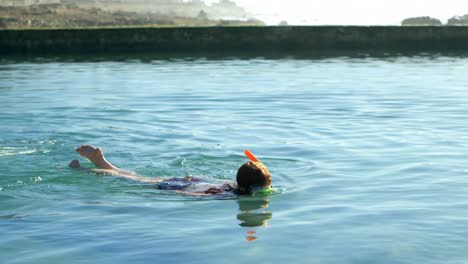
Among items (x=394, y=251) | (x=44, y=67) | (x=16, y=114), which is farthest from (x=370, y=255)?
(x=44, y=67)

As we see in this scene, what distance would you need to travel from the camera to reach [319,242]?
6.39 m

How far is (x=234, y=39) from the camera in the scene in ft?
90.3

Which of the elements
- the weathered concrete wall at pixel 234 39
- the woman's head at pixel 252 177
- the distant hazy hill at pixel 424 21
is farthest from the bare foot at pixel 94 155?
the distant hazy hill at pixel 424 21

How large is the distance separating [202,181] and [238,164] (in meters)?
1.59

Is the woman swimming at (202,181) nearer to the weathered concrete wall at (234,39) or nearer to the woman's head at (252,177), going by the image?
the woman's head at (252,177)

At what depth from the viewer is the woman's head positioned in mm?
7672

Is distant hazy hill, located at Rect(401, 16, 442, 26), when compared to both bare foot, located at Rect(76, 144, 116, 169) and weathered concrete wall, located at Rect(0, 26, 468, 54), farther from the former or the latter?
bare foot, located at Rect(76, 144, 116, 169)

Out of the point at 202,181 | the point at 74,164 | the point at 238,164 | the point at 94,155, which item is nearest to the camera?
the point at 202,181

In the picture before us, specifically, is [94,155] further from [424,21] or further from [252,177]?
[424,21]

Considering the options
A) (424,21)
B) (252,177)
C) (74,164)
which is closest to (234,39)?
(424,21)

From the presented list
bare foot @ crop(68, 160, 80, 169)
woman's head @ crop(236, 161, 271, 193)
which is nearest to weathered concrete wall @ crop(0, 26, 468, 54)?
bare foot @ crop(68, 160, 80, 169)

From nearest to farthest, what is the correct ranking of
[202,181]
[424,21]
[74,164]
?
[202,181]
[74,164]
[424,21]

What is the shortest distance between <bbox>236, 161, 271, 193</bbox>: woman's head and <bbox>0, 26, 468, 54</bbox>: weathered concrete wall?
65.2 feet

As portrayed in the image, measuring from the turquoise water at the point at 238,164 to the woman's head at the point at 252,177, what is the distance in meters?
0.15
